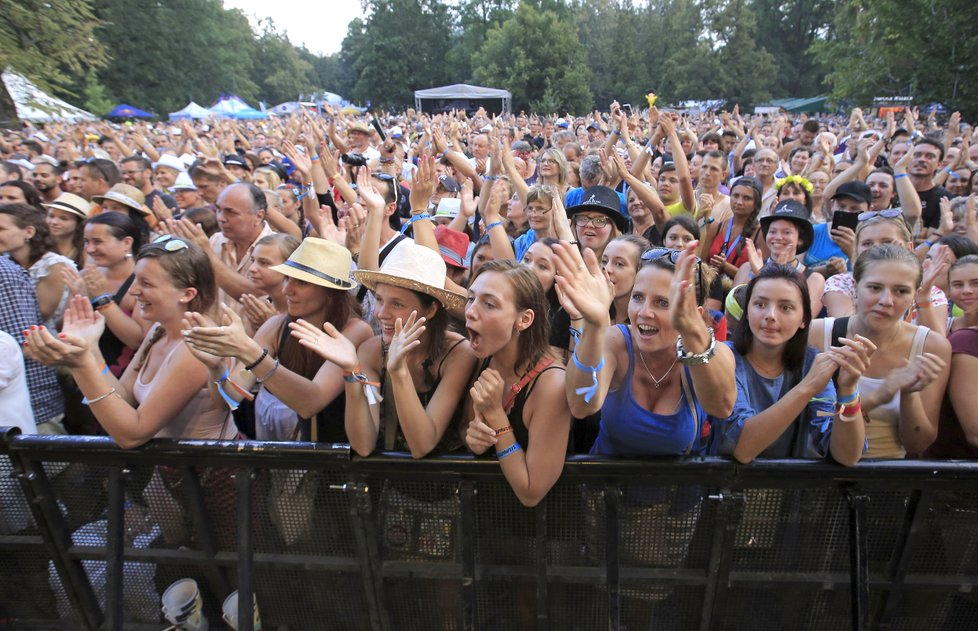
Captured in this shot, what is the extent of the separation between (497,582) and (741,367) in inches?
55.8

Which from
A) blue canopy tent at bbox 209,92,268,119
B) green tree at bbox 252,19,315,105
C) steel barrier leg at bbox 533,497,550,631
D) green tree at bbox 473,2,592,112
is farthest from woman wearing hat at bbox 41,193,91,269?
green tree at bbox 252,19,315,105

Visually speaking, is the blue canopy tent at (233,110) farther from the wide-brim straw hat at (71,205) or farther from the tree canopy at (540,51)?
the wide-brim straw hat at (71,205)

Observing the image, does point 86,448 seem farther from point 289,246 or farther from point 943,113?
point 943,113

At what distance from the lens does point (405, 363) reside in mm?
2229

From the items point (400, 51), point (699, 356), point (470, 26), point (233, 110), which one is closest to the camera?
point (699, 356)

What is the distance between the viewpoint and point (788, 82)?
6353 cm

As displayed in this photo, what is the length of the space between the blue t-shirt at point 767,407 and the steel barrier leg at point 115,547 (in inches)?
95.8

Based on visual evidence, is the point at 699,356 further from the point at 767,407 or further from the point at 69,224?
the point at 69,224

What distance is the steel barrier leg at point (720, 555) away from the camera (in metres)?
2.15

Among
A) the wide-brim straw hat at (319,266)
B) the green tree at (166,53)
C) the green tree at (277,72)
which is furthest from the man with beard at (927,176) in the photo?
the green tree at (277,72)

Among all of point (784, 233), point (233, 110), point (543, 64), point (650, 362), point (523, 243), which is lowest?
point (650, 362)

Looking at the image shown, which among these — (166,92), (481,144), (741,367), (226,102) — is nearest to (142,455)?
Result: (741,367)

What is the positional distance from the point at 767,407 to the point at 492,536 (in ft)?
4.26

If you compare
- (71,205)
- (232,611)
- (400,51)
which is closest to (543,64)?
→ (400,51)
